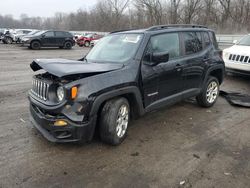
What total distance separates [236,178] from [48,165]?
243cm

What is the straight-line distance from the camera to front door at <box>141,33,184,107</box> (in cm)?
431

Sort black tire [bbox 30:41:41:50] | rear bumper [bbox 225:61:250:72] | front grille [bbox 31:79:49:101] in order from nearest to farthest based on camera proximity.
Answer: front grille [bbox 31:79:49:101], rear bumper [bbox 225:61:250:72], black tire [bbox 30:41:41:50]

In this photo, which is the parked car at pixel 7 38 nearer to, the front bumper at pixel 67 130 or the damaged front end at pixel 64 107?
the damaged front end at pixel 64 107

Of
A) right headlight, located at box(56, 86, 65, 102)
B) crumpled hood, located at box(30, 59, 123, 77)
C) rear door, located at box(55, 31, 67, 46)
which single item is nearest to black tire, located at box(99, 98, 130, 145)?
crumpled hood, located at box(30, 59, 123, 77)

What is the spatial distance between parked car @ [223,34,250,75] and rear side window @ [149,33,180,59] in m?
4.35

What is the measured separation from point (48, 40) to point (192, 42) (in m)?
19.4

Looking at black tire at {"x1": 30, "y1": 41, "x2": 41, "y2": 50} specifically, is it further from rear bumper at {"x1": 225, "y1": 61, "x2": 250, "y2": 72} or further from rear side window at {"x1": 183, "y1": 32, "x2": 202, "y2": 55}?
rear side window at {"x1": 183, "y1": 32, "x2": 202, "y2": 55}

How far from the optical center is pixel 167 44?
484 centimetres

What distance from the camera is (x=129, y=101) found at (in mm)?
4262

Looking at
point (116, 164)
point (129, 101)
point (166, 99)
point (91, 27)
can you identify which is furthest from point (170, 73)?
point (91, 27)

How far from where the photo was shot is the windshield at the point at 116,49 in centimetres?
441

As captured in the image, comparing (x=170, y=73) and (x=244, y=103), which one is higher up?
(x=170, y=73)

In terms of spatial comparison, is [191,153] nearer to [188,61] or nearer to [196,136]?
[196,136]

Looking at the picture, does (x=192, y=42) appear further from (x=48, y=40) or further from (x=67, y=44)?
(x=67, y=44)
